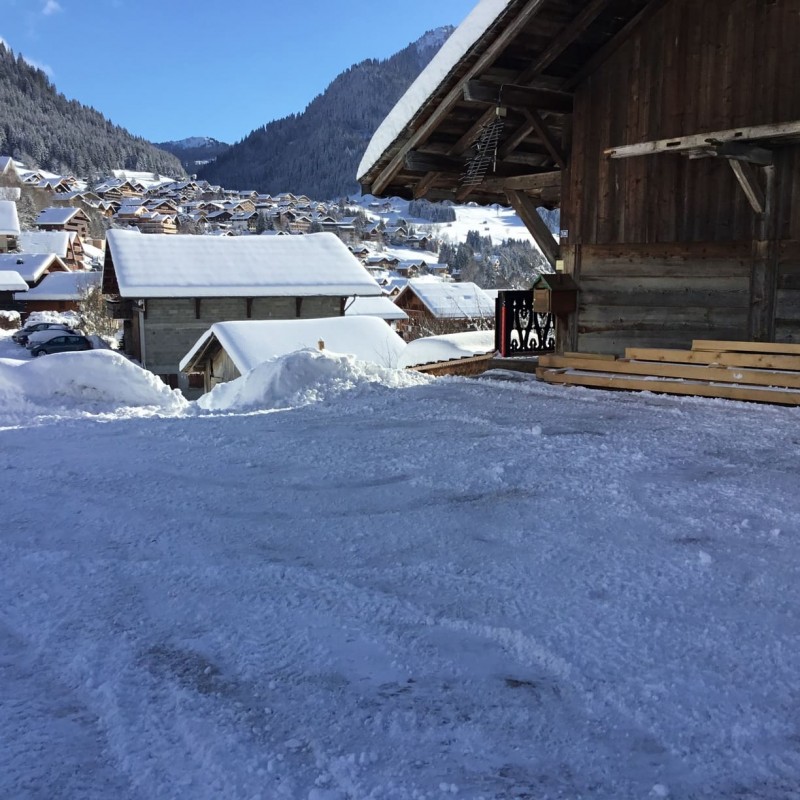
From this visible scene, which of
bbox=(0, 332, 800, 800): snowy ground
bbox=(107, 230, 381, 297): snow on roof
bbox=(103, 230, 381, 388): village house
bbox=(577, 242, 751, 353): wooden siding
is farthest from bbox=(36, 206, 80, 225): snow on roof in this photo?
bbox=(0, 332, 800, 800): snowy ground

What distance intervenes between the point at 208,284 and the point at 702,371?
81.2ft

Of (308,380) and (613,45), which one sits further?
(613,45)

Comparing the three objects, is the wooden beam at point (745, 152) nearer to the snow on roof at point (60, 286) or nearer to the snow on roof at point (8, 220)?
the snow on roof at point (60, 286)

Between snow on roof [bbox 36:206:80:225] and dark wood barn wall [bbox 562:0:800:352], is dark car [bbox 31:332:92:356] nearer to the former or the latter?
dark wood barn wall [bbox 562:0:800:352]

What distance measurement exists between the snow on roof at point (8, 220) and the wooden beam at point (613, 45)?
2987 inches

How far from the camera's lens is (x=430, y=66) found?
9.68 metres

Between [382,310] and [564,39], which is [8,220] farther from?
[564,39]

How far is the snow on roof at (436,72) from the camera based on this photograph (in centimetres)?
863

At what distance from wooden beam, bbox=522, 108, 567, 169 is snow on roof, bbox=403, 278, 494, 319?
28.5m

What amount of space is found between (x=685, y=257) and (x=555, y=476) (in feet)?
18.3

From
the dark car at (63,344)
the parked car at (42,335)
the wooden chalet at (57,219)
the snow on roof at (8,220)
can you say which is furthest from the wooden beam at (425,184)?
the wooden chalet at (57,219)

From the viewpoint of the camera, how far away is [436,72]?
945 cm

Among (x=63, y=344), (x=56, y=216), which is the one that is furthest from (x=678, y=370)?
(x=56, y=216)

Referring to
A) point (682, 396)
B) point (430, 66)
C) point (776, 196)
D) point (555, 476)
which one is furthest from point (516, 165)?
point (555, 476)
